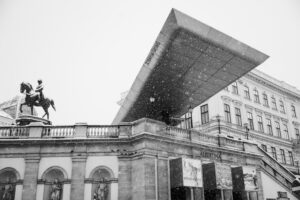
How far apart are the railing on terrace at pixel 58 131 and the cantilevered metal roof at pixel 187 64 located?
6.55 m

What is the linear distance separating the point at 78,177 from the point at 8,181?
4.09 m

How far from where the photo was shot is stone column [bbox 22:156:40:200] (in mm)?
17344

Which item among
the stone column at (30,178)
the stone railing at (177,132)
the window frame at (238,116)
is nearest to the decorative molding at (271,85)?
the window frame at (238,116)

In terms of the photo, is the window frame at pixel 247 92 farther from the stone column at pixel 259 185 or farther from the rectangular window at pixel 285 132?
the stone column at pixel 259 185

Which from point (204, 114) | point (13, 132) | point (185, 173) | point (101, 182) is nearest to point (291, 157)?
point (204, 114)

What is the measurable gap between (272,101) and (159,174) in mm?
32900

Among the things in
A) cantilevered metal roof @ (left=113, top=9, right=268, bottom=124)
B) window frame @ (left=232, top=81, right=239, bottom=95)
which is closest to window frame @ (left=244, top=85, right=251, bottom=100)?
window frame @ (left=232, top=81, right=239, bottom=95)

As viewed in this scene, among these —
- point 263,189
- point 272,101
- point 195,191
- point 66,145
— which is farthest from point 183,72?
point 272,101

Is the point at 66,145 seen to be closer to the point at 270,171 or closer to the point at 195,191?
the point at 195,191

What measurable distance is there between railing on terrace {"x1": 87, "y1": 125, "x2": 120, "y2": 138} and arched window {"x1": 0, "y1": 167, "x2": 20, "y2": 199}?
4.90 meters

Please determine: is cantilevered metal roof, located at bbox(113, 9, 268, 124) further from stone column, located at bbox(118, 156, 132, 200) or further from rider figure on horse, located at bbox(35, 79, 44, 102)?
rider figure on horse, located at bbox(35, 79, 44, 102)

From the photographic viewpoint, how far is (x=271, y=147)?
41562mm

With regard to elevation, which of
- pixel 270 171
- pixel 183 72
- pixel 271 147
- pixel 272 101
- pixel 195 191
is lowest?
pixel 195 191

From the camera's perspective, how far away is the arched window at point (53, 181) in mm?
17688
